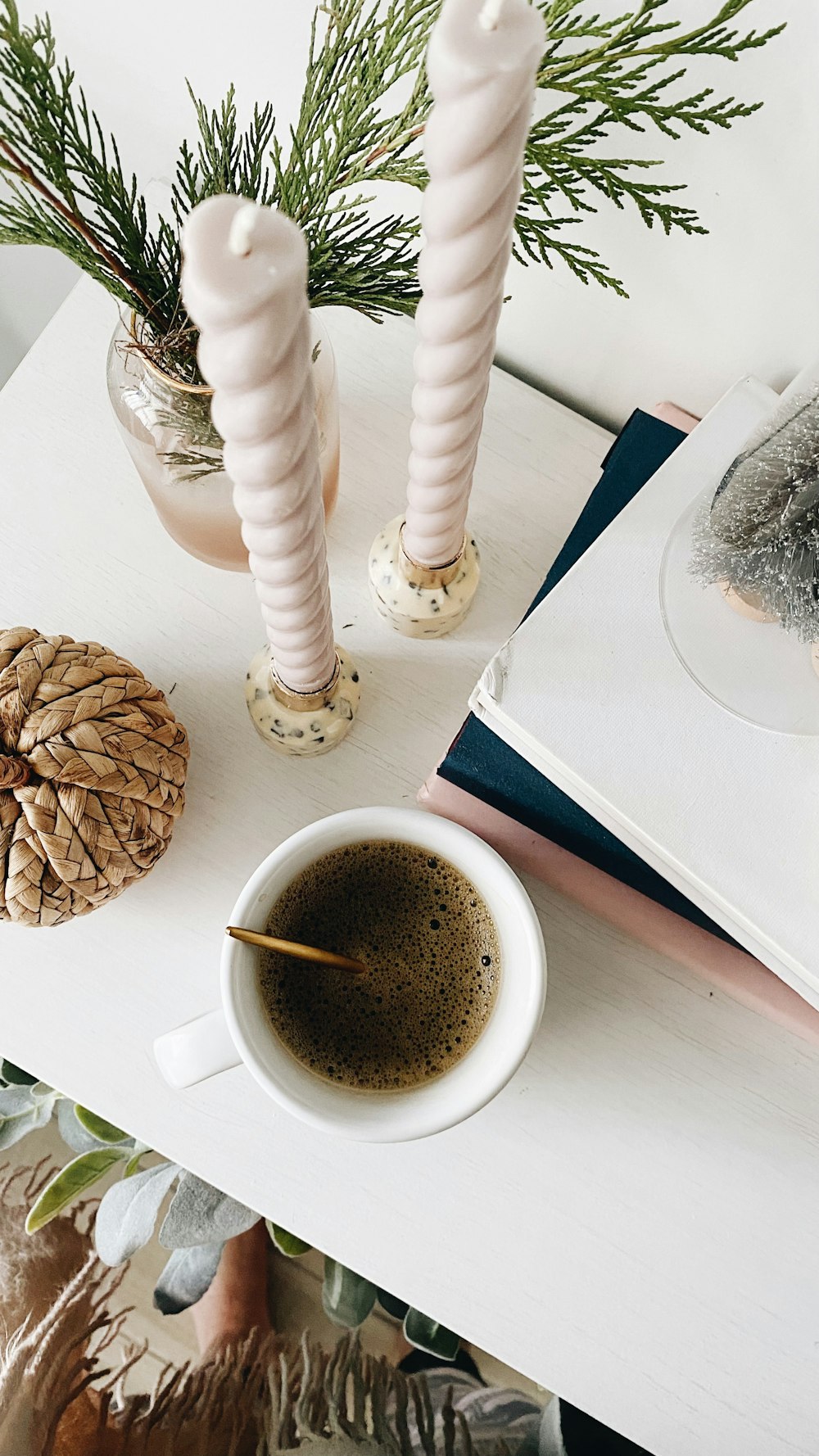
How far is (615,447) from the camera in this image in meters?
0.53

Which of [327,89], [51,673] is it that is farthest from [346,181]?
[51,673]

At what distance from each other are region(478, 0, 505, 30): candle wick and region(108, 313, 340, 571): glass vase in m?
0.20

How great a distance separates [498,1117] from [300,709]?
0.81ft

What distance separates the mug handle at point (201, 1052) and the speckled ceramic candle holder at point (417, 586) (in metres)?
0.23

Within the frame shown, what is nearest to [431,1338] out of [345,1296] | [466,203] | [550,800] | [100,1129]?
[345,1296]

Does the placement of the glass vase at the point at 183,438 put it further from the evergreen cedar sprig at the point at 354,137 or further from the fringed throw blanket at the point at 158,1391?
the fringed throw blanket at the point at 158,1391

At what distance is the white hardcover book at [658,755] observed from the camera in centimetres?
44

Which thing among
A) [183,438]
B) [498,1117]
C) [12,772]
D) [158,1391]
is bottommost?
[158,1391]

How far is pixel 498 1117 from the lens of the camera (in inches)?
20.8

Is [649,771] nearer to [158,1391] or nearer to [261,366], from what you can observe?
[261,366]

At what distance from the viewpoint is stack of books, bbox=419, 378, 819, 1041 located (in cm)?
45

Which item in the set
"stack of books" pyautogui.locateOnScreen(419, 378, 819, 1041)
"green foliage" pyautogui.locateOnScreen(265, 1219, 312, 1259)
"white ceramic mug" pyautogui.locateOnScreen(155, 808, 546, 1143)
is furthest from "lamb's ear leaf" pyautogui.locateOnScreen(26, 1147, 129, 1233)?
"stack of books" pyautogui.locateOnScreen(419, 378, 819, 1041)

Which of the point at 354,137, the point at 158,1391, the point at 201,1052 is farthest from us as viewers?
the point at 158,1391

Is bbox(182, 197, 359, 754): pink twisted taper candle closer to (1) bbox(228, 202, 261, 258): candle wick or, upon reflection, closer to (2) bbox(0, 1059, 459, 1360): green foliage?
(1) bbox(228, 202, 261, 258): candle wick
